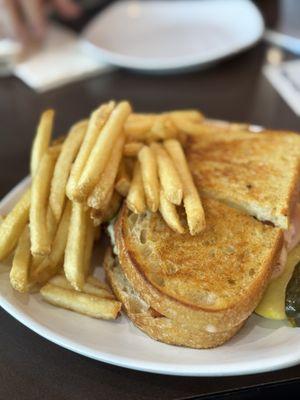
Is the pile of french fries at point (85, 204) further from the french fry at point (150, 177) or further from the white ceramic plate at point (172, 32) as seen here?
the white ceramic plate at point (172, 32)

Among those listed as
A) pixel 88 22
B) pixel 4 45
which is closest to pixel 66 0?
pixel 88 22

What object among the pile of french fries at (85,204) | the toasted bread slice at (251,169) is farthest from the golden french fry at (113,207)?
the toasted bread slice at (251,169)

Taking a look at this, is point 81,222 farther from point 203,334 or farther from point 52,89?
point 52,89

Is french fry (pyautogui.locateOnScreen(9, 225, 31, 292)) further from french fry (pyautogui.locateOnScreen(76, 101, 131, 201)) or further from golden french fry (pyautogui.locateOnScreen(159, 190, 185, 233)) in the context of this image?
golden french fry (pyautogui.locateOnScreen(159, 190, 185, 233))

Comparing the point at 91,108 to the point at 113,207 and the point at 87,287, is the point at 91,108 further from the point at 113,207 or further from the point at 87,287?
the point at 87,287

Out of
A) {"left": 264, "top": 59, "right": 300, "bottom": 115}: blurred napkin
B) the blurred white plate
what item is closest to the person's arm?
{"left": 264, "top": 59, "right": 300, "bottom": 115}: blurred napkin
